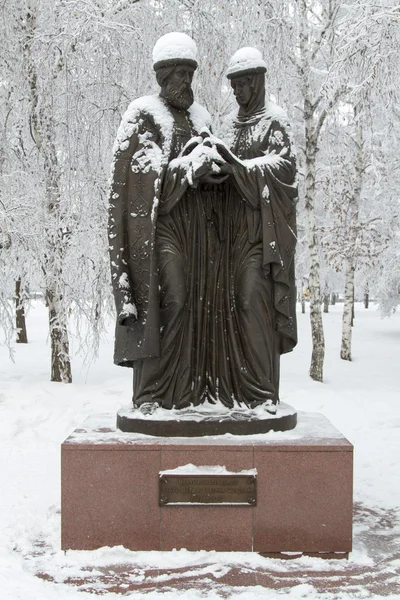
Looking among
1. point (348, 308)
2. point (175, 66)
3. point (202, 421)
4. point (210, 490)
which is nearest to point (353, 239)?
point (348, 308)

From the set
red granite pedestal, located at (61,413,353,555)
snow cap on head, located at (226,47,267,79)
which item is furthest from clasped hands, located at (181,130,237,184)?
red granite pedestal, located at (61,413,353,555)

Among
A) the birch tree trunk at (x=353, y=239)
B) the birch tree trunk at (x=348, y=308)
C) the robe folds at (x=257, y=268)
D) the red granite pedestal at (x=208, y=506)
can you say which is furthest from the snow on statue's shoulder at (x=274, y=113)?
the birch tree trunk at (x=348, y=308)

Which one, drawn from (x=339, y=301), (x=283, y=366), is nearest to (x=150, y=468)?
(x=283, y=366)

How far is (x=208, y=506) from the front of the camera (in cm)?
440

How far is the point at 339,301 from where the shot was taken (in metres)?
65.6

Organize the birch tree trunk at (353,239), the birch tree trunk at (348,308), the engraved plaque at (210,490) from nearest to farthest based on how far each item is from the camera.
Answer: the engraved plaque at (210,490), the birch tree trunk at (353,239), the birch tree trunk at (348,308)

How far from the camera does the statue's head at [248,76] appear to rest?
4883mm

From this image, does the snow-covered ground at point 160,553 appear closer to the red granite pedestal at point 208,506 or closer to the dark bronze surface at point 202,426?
the red granite pedestal at point 208,506

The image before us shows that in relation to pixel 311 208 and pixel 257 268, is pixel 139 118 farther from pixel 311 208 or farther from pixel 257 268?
pixel 311 208

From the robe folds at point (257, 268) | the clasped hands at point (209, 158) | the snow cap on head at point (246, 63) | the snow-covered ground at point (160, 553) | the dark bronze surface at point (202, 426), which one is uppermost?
the snow cap on head at point (246, 63)

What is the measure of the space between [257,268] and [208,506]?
A: 1502mm

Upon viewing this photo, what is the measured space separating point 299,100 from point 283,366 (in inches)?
217

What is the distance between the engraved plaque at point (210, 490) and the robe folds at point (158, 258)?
0.56 m

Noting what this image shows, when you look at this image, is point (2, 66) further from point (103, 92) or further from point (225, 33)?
point (225, 33)
